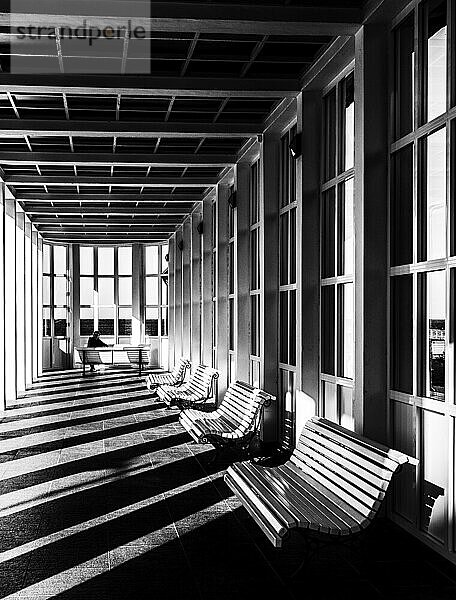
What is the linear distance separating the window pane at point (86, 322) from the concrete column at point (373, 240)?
24.3 m

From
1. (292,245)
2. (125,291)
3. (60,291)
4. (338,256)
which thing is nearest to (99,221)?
(60,291)

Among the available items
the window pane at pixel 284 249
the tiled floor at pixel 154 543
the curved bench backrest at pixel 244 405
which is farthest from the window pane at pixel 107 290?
the window pane at pixel 284 249

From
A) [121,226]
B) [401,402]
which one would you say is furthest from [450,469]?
[121,226]

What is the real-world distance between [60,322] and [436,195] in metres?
25.1

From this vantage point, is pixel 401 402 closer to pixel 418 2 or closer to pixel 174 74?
pixel 418 2

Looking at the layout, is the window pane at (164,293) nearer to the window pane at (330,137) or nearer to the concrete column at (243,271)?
the concrete column at (243,271)

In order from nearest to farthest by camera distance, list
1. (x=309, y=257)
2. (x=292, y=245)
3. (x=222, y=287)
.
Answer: (x=309, y=257) < (x=292, y=245) < (x=222, y=287)

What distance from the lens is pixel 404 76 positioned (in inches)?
267

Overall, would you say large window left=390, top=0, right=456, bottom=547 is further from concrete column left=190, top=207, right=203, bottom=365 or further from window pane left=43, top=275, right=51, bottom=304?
window pane left=43, top=275, right=51, bottom=304

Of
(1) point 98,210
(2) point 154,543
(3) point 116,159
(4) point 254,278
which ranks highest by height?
(3) point 116,159

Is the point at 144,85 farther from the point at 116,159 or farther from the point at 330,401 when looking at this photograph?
the point at 116,159

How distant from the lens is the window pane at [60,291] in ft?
98.5

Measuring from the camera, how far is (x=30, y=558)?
605 cm

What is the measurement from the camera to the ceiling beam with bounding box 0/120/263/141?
1128 centimetres
